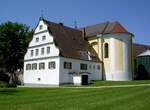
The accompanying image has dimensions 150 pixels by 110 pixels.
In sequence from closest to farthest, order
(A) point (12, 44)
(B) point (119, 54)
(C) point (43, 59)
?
1. (C) point (43, 59)
2. (B) point (119, 54)
3. (A) point (12, 44)

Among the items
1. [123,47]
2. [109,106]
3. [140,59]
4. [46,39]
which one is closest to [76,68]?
[46,39]

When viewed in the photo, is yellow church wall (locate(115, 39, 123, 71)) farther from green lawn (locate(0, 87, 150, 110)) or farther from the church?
green lawn (locate(0, 87, 150, 110))

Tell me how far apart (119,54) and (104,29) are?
6.34 metres

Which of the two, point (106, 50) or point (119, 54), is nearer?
point (119, 54)

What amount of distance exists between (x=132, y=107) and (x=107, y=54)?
36.3 m

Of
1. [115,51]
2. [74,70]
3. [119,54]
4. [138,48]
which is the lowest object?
[74,70]

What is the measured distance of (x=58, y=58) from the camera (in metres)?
42.2

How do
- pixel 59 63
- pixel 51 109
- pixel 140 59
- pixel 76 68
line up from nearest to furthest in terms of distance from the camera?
pixel 51 109
pixel 59 63
pixel 76 68
pixel 140 59

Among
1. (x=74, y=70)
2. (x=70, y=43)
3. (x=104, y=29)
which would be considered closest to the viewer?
(x=74, y=70)

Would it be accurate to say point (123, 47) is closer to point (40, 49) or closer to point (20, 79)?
point (40, 49)

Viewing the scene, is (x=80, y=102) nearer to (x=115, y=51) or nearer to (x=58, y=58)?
(x=58, y=58)

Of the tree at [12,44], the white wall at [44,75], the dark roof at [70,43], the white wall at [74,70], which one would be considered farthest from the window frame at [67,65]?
the tree at [12,44]

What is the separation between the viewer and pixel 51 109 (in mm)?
13594

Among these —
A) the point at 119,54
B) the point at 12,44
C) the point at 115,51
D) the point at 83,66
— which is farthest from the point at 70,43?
the point at 12,44
